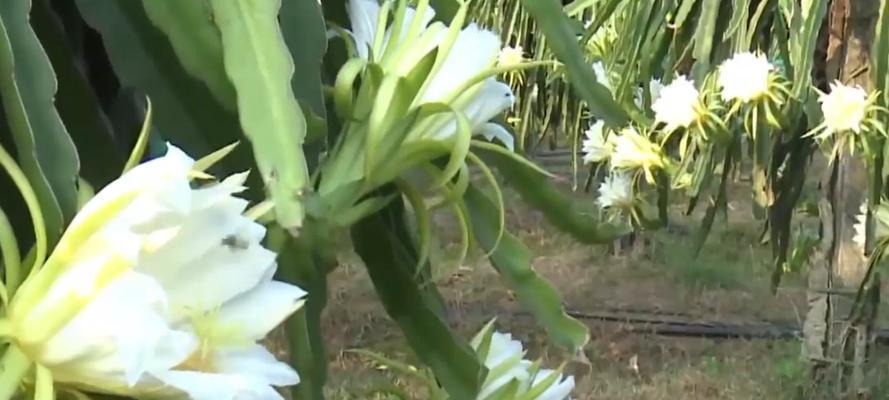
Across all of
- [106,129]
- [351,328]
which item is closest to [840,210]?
[351,328]

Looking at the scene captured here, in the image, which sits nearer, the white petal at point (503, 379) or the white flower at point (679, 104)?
the white petal at point (503, 379)

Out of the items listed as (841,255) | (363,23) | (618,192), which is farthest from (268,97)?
(841,255)

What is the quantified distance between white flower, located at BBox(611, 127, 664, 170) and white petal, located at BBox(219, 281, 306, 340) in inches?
54.6

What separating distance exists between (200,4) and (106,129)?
6cm

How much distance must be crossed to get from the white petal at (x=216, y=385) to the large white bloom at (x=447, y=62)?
0.13 meters

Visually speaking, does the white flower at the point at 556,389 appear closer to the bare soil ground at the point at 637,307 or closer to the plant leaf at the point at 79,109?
the plant leaf at the point at 79,109

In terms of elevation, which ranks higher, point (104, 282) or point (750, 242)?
point (104, 282)

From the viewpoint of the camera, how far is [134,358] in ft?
0.86

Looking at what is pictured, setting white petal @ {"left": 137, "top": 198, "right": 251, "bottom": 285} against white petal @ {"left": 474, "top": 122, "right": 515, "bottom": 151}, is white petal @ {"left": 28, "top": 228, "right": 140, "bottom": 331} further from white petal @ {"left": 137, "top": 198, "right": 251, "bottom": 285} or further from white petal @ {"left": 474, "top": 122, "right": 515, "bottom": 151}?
white petal @ {"left": 474, "top": 122, "right": 515, "bottom": 151}

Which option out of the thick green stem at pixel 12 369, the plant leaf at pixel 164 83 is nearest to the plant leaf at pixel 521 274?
the plant leaf at pixel 164 83

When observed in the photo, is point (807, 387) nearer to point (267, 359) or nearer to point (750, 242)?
point (750, 242)

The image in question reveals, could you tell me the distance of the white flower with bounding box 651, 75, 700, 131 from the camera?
5.12ft

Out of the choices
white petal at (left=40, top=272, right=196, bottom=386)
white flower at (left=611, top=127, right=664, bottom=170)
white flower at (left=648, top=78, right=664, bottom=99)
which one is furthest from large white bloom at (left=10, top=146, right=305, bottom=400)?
white flower at (left=648, top=78, right=664, bottom=99)

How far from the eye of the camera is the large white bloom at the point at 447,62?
40cm
